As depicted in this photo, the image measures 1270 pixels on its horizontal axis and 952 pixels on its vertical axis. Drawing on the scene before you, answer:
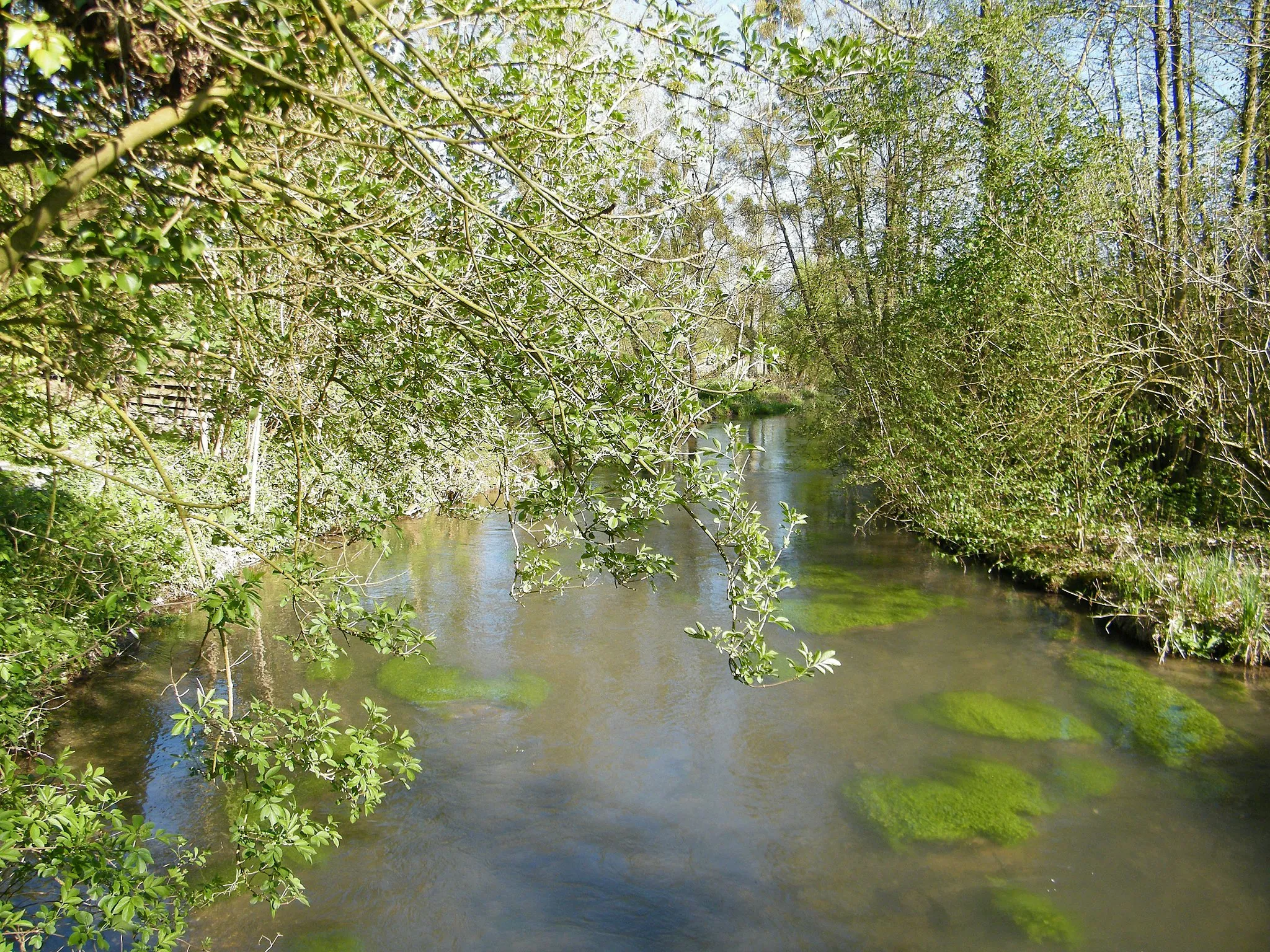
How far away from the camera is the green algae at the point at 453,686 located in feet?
29.6

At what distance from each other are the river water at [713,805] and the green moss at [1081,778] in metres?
0.06

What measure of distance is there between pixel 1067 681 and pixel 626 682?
4848 mm

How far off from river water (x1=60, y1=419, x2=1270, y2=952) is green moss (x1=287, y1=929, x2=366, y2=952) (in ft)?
0.09

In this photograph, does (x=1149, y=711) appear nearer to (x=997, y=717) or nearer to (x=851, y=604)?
(x=997, y=717)

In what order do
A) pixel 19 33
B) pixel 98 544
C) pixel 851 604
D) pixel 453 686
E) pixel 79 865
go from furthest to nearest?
pixel 851 604, pixel 453 686, pixel 98 544, pixel 79 865, pixel 19 33

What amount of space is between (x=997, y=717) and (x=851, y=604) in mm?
3506

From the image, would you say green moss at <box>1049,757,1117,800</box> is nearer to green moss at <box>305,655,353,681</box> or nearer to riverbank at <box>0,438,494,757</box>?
riverbank at <box>0,438,494,757</box>

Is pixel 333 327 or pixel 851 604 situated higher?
pixel 333 327

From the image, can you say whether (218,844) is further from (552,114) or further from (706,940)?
(552,114)

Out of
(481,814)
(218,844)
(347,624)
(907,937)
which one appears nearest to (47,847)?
(347,624)

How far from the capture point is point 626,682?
373 inches

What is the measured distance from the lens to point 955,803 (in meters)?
7.07

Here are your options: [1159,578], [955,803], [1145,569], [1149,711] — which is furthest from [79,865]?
[1159,578]

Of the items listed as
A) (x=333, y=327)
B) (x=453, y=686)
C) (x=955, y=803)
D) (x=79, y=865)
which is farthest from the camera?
(x=453, y=686)
